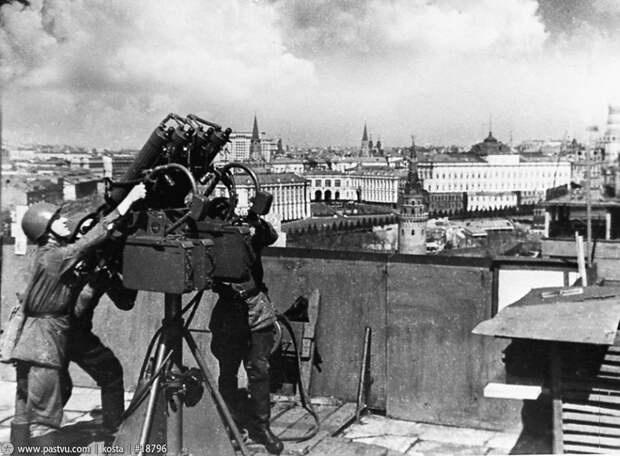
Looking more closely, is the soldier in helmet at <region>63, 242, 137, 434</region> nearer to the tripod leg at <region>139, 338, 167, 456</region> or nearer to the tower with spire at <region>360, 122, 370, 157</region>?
the tripod leg at <region>139, 338, 167, 456</region>

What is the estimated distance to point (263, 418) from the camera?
4145 millimetres

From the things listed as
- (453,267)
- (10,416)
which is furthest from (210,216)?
(10,416)

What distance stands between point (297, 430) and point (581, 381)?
174cm

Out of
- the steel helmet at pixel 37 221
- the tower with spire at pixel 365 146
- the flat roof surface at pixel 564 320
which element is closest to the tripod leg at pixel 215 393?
the steel helmet at pixel 37 221

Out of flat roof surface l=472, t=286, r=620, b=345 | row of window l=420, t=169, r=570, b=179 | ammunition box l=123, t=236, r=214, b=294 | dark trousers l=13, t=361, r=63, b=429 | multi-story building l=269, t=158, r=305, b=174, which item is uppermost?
row of window l=420, t=169, r=570, b=179

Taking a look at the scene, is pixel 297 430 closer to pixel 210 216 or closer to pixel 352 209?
pixel 210 216

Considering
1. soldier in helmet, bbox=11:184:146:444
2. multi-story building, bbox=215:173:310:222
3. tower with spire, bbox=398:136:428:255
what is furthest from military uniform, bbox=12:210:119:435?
tower with spire, bbox=398:136:428:255

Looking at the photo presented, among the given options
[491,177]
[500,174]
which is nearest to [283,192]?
[500,174]

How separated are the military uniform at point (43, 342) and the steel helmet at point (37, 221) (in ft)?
0.26

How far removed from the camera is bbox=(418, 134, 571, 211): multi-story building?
8.51 metres

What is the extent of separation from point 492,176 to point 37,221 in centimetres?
761

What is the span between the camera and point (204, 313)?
5.27 meters

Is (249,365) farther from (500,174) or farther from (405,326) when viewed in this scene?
(500,174)

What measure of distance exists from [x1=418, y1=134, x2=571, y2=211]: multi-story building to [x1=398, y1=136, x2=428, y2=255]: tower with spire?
0.28 m
